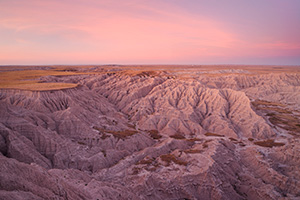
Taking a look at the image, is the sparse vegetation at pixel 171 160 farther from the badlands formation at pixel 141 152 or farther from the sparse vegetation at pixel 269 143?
the sparse vegetation at pixel 269 143

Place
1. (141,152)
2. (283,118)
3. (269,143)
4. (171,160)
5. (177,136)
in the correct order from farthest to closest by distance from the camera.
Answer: (283,118), (177,136), (269,143), (141,152), (171,160)

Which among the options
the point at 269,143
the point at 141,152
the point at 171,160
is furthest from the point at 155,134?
the point at 269,143

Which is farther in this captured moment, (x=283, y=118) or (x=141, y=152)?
(x=283, y=118)

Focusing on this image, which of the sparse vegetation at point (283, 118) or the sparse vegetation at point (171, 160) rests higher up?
the sparse vegetation at point (171, 160)

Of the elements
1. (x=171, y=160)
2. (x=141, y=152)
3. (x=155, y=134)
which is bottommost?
(x=155, y=134)

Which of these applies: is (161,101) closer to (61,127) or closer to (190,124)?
(190,124)

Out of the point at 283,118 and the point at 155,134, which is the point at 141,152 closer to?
the point at 155,134

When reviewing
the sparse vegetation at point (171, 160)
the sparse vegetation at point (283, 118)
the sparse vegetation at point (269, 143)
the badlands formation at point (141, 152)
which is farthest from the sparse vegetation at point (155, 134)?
the sparse vegetation at point (283, 118)

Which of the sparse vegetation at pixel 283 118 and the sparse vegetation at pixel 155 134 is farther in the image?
the sparse vegetation at pixel 283 118

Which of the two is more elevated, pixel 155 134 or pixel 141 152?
pixel 141 152

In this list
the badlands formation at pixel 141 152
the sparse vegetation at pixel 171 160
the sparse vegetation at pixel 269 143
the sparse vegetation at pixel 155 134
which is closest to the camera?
the badlands formation at pixel 141 152

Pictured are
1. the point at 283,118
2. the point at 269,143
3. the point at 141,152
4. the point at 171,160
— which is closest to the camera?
the point at 171,160

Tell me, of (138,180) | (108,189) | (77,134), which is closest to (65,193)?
(108,189)
